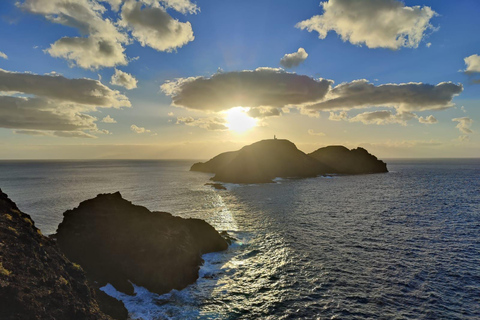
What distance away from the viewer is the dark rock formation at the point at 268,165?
12812cm

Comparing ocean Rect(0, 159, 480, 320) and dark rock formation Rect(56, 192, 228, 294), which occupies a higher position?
dark rock formation Rect(56, 192, 228, 294)

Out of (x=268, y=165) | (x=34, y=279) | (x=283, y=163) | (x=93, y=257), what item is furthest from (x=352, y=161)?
(x=34, y=279)

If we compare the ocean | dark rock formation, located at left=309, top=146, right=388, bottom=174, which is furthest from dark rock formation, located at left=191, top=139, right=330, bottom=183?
the ocean

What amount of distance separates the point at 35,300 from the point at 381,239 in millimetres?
40432

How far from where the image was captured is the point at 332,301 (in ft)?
68.1

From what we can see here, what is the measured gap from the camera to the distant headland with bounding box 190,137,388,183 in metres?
131

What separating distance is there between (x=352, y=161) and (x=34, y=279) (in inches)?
7847

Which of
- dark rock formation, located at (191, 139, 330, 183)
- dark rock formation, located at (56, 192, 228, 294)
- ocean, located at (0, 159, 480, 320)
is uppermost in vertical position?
dark rock formation, located at (191, 139, 330, 183)

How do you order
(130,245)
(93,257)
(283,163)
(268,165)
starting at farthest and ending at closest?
(283,163), (268,165), (130,245), (93,257)

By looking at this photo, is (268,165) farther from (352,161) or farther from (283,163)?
(352,161)

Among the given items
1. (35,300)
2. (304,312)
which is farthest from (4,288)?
(304,312)

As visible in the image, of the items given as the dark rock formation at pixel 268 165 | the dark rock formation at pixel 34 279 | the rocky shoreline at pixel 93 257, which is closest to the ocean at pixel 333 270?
the rocky shoreline at pixel 93 257

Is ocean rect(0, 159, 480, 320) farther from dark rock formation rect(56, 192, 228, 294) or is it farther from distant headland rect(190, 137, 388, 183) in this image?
distant headland rect(190, 137, 388, 183)

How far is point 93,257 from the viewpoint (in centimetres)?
2559
